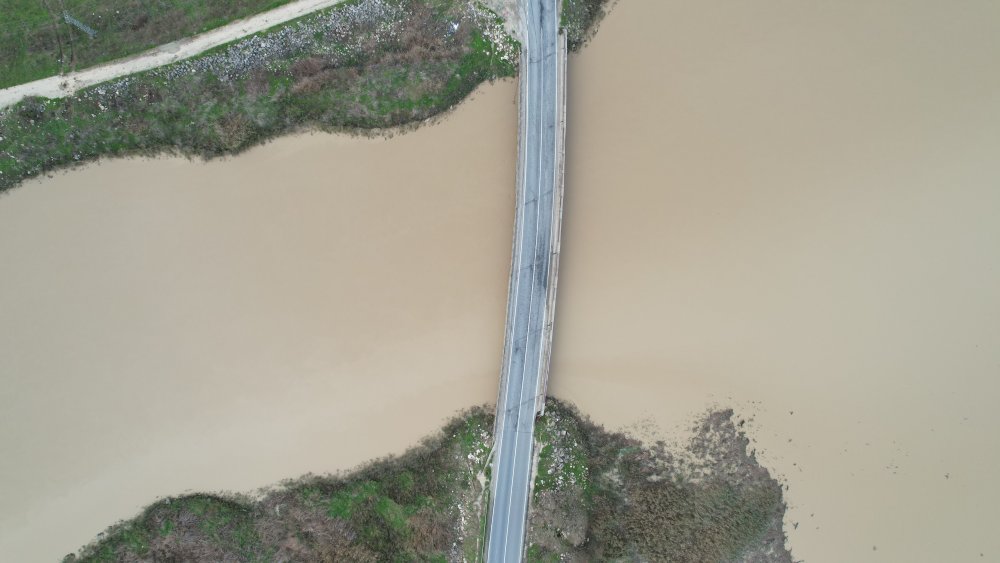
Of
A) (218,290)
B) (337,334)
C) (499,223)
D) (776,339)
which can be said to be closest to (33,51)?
(218,290)

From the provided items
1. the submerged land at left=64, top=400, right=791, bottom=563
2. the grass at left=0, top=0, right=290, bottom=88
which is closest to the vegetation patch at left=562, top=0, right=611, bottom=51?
the grass at left=0, top=0, right=290, bottom=88

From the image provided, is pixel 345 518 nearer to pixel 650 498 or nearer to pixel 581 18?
pixel 650 498

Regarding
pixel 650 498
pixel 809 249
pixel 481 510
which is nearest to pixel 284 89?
pixel 481 510

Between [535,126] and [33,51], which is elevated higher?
[33,51]

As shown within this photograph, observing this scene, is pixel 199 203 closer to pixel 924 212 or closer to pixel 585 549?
pixel 585 549

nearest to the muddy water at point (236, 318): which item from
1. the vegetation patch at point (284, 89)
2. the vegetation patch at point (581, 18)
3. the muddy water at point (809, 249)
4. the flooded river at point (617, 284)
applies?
the flooded river at point (617, 284)

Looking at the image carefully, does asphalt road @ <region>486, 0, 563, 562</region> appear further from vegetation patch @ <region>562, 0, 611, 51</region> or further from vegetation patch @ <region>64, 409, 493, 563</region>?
vegetation patch @ <region>562, 0, 611, 51</region>
